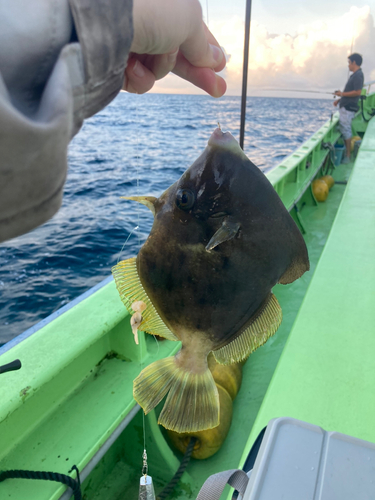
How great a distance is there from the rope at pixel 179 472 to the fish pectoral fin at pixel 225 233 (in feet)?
6.76

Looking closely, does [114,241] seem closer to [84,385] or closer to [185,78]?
[84,385]

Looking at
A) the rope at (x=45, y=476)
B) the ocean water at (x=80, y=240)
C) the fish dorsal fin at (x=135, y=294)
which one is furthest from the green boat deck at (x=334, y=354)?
the ocean water at (x=80, y=240)

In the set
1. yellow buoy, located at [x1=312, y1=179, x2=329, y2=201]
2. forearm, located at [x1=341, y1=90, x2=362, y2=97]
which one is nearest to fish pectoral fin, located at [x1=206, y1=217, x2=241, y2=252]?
→ yellow buoy, located at [x1=312, y1=179, x2=329, y2=201]

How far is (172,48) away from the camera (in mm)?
931

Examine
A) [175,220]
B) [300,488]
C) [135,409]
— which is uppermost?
[175,220]

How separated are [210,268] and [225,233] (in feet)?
0.43

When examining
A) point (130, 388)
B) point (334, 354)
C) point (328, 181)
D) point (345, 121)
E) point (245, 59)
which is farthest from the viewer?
point (345, 121)

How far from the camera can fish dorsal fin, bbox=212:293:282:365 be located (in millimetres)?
1273

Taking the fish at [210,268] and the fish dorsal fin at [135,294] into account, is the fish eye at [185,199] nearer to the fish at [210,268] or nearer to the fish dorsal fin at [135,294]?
the fish at [210,268]

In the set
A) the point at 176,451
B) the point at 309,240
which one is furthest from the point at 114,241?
the point at 176,451

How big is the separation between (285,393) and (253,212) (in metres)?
1.11

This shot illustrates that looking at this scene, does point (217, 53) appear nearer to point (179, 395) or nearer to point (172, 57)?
point (172, 57)

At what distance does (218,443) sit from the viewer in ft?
9.20

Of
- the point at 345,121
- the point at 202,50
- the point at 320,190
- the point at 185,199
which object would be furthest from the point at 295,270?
the point at 345,121
